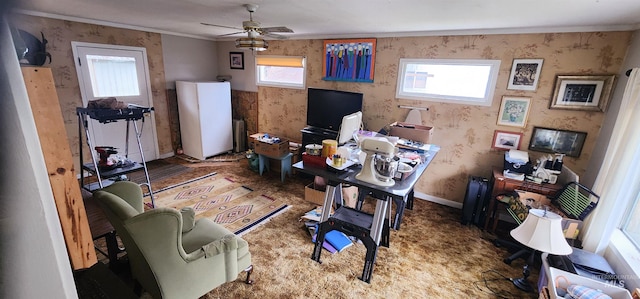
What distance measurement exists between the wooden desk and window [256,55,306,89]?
2.98 metres

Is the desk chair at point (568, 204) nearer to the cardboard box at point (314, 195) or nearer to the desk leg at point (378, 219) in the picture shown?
the desk leg at point (378, 219)

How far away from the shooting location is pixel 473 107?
3232 millimetres

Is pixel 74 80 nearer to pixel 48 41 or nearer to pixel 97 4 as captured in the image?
pixel 48 41

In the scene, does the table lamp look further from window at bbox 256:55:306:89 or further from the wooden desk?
window at bbox 256:55:306:89

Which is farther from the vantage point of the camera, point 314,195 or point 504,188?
point 314,195

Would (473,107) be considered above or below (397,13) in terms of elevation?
below

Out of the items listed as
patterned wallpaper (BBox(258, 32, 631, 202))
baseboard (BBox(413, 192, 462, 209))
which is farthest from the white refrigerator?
baseboard (BBox(413, 192, 462, 209))

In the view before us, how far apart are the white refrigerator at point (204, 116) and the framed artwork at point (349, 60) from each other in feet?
6.49

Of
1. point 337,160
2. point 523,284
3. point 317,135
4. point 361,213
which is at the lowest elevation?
point 523,284

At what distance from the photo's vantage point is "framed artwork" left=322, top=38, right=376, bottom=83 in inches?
147

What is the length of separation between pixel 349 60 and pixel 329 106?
70cm

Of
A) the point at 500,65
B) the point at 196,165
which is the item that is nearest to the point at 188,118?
the point at 196,165

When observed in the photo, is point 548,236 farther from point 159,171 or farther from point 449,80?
point 159,171

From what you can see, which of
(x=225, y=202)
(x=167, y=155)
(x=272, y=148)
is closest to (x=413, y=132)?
(x=272, y=148)
